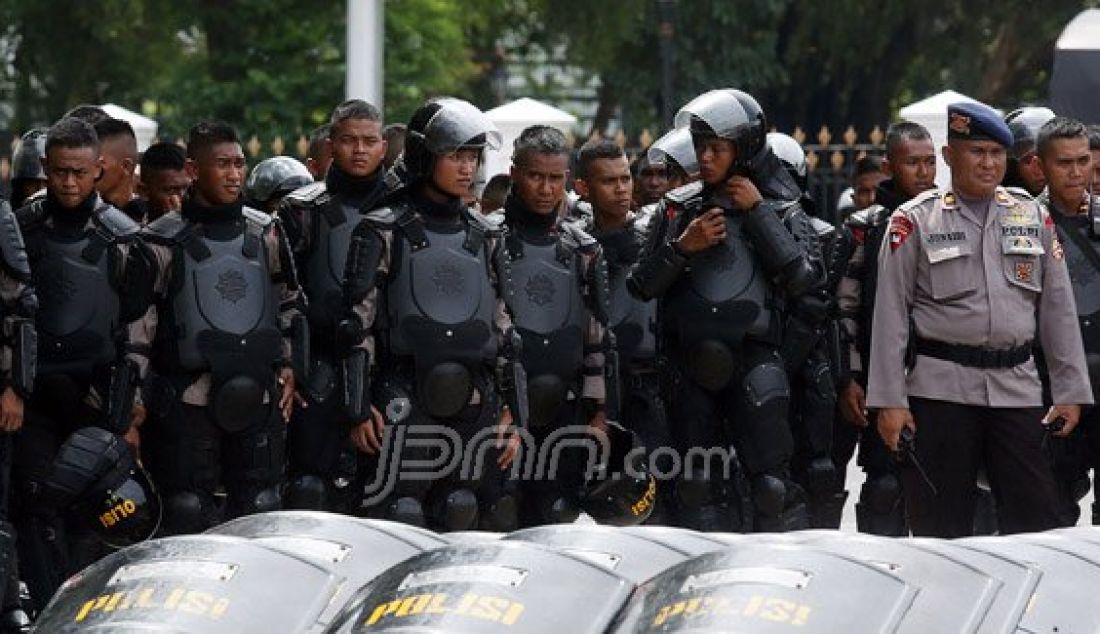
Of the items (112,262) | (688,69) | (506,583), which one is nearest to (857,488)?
(112,262)

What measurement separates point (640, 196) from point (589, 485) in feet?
8.65

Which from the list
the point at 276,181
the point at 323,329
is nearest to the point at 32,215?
the point at 323,329

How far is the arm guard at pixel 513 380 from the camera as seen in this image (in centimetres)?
1046

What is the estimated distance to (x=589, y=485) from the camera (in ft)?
36.9

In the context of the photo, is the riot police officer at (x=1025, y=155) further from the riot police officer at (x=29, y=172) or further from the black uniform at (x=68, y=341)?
the riot police officer at (x=29, y=172)

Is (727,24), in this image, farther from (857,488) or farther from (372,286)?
Answer: (372,286)

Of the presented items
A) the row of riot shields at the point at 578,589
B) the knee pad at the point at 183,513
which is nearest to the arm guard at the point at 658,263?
the knee pad at the point at 183,513

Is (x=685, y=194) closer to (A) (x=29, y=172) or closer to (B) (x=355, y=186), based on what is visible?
(B) (x=355, y=186)

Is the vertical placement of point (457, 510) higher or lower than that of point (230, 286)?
lower

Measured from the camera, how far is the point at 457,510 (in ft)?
33.6

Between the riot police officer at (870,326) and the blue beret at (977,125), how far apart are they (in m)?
1.70

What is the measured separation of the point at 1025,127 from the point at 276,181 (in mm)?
3150

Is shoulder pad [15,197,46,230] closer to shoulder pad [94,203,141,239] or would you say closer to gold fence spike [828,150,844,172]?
shoulder pad [94,203,141,239]

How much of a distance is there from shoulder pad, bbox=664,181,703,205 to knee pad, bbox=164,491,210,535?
2.05 m
